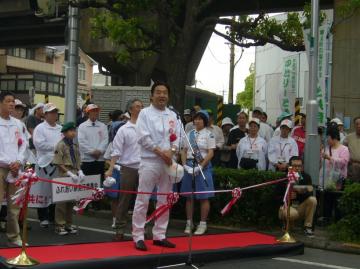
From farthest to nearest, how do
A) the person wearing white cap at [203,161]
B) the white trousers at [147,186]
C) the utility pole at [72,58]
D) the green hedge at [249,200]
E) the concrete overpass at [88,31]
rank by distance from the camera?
the concrete overpass at [88,31]
the utility pole at [72,58]
the green hedge at [249,200]
the person wearing white cap at [203,161]
the white trousers at [147,186]

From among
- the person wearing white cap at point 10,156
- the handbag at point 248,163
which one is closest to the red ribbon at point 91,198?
the person wearing white cap at point 10,156

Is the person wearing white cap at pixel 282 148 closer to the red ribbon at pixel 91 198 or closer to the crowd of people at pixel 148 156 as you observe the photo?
the crowd of people at pixel 148 156

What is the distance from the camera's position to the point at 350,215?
8719 mm

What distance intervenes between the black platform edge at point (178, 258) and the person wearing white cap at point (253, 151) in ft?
8.16

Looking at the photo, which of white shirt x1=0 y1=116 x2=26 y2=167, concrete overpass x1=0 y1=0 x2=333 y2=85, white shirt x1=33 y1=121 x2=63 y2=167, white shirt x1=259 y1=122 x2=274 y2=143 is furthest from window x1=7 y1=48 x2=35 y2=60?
white shirt x1=0 y1=116 x2=26 y2=167

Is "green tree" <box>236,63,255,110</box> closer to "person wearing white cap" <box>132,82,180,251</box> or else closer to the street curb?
the street curb

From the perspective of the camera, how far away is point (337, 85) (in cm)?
1650

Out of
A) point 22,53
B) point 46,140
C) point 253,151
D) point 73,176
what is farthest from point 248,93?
point 73,176

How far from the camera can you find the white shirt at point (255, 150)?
34.4 feet

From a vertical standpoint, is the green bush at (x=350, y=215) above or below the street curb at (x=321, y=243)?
above

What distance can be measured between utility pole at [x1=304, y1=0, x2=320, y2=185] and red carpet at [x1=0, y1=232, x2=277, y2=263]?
1.65 meters

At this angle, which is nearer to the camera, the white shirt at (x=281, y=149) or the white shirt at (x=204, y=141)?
the white shirt at (x=204, y=141)

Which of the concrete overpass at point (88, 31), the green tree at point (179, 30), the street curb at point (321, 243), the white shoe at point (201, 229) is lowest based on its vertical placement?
the street curb at point (321, 243)

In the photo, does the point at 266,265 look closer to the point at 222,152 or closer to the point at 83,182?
the point at 83,182
